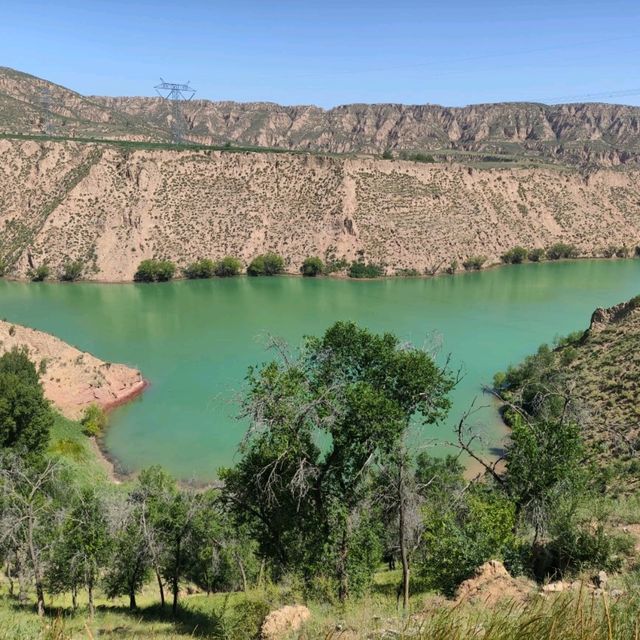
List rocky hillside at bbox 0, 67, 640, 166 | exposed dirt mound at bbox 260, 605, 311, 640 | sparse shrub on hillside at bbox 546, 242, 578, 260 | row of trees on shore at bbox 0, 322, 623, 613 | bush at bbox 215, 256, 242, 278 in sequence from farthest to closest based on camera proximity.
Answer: rocky hillside at bbox 0, 67, 640, 166 → sparse shrub on hillside at bbox 546, 242, 578, 260 → bush at bbox 215, 256, 242, 278 → row of trees on shore at bbox 0, 322, 623, 613 → exposed dirt mound at bbox 260, 605, 311, 640

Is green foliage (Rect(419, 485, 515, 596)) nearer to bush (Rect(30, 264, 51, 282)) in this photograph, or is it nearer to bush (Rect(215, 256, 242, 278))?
bush (Rect(215, 256, 242, 278))

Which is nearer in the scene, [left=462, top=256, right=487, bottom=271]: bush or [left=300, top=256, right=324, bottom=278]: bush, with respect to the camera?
[left=300, top=256, right=324, bottom=278]: bush

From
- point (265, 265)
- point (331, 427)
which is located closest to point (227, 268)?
point (265, 265)

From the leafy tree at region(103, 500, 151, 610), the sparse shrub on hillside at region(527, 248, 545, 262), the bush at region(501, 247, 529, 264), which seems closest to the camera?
the leafy tree at region(103, 500, 151, 610)

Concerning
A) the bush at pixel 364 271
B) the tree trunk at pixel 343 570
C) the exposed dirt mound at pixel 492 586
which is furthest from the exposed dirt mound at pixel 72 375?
the bush at pixel 364 271

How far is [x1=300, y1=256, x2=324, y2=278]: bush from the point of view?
7419 centimetres

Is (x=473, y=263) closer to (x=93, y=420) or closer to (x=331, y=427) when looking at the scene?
(x=93, y=420)

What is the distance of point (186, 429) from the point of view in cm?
3122

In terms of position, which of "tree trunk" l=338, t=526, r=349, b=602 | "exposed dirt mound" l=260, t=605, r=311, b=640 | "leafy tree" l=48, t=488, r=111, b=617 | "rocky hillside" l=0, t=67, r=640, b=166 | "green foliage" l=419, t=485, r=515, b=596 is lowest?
"leafy tree" l=48, t=488, r=111, b=617

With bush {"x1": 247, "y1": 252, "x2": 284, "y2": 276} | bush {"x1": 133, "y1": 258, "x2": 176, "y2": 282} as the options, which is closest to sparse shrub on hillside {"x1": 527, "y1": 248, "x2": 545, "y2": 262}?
A: bush {"x1": 247, "y1": 252, "x2": 284, "y2": 276}

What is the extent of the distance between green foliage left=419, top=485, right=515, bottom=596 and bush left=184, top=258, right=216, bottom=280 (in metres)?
63.7

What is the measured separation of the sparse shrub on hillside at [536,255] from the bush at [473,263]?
965 cm

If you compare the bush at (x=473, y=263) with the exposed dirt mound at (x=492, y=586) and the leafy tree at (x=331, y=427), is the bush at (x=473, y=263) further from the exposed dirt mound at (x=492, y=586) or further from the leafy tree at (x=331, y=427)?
the exposed dirt mound at (x=492, y=586)

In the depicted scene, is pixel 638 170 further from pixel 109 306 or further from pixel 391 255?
pixel 109 306
